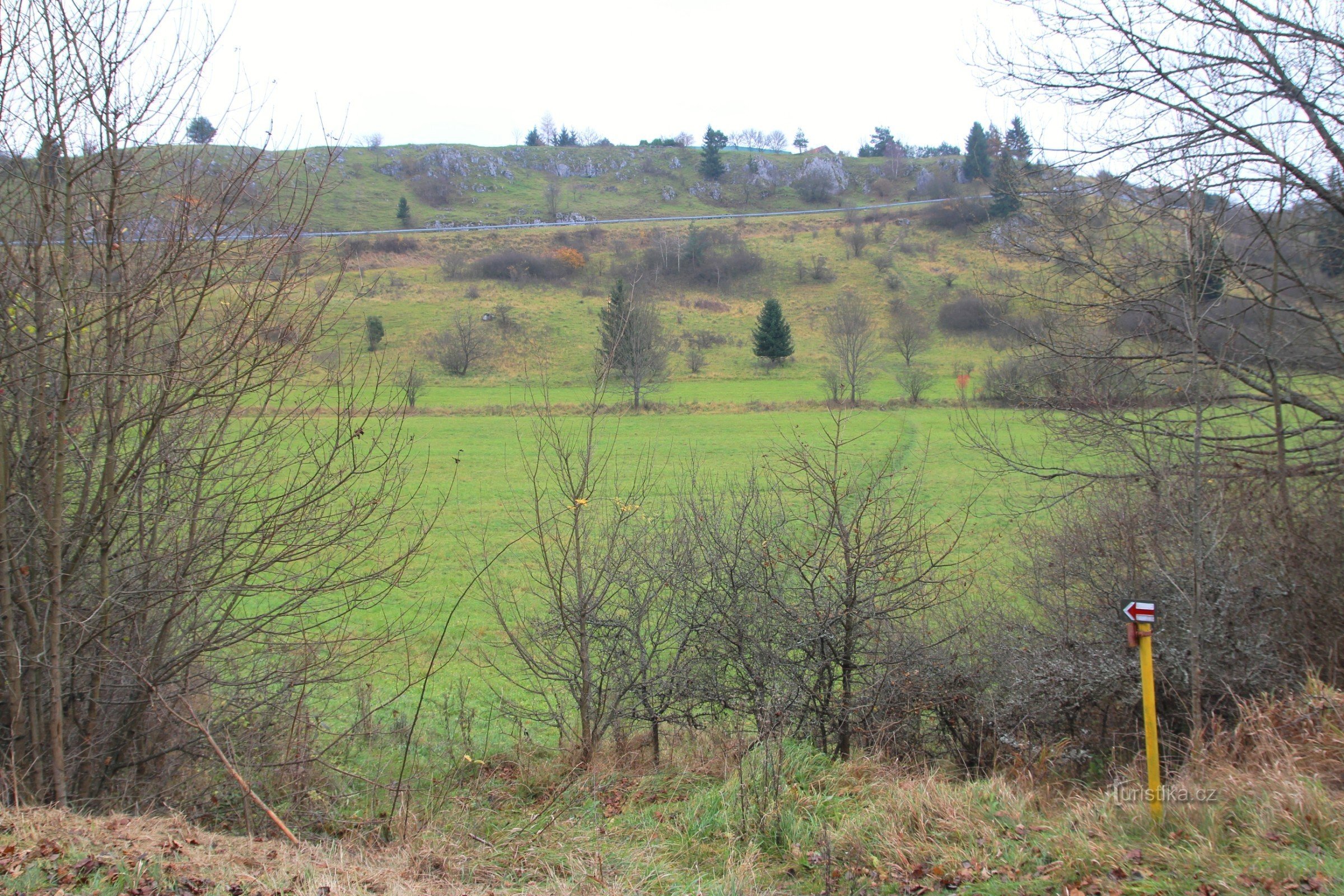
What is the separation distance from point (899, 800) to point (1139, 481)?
17.9 feet

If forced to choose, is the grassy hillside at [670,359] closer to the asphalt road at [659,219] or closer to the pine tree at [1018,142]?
the pine tree at [1018,142]

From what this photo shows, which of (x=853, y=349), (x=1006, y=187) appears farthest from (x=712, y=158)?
(x=1006, y=187)

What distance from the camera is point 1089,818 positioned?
461 cm

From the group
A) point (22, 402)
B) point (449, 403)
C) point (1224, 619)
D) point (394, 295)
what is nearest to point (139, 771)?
point (22, 402)

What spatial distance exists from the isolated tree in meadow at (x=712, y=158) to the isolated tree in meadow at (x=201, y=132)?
5072 inches

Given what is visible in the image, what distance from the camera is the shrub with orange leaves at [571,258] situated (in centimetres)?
7685

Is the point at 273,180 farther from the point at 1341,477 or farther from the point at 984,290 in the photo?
the point at 1341,477

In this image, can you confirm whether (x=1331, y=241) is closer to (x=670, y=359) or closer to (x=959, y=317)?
(x=959, y=317)

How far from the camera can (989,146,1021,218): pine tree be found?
963cm

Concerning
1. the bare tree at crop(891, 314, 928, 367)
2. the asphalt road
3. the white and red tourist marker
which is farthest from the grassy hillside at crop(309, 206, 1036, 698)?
the asphalt road

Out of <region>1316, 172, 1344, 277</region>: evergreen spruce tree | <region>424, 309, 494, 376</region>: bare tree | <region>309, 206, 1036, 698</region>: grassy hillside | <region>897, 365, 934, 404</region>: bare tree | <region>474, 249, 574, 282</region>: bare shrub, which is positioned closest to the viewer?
<region>1316, 172, 1344, 277</region>: evergreen spruce tree

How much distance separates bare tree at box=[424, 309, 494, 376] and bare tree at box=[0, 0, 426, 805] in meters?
43.4

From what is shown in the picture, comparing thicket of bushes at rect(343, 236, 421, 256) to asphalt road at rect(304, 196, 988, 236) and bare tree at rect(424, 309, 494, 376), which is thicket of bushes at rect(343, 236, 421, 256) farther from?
asphalt road at rect(304, 196, 988, 236)

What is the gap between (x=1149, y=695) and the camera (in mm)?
4508
